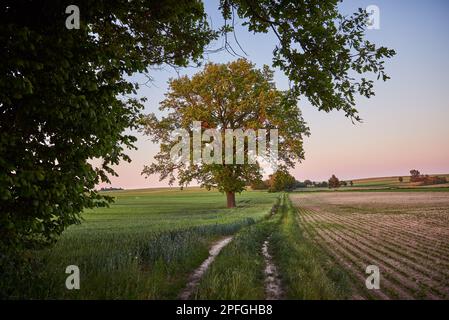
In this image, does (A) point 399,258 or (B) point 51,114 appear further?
(A) point 399,258

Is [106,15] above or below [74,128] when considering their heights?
above

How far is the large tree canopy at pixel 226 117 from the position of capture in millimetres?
31188

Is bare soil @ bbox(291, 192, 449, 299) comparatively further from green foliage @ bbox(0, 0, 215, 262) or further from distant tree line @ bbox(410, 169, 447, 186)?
distant tree line @ bbox(410, 169, 447, 186)

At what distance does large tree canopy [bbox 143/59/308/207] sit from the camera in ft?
102

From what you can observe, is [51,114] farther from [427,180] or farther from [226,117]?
[427,180]

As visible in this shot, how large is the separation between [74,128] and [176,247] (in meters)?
6.61

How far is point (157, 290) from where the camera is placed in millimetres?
6977

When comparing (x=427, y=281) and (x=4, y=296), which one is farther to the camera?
(x=427, y=281)

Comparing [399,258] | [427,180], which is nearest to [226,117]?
[399,258]

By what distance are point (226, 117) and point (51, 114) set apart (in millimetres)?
28793

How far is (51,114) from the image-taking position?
17.2 feet

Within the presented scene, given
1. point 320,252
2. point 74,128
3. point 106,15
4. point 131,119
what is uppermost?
point 106,15
